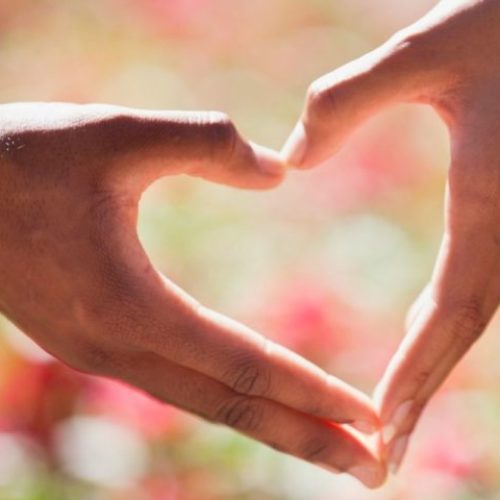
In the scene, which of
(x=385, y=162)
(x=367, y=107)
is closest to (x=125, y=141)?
(x=367, y=107)

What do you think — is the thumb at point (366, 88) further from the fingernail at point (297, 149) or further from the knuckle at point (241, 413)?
the knuckle at point (241, 413)

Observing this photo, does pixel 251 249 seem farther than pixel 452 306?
Yes

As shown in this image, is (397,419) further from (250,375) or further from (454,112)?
(454,112)

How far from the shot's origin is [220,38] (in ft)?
10.2

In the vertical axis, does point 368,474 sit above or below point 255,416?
below

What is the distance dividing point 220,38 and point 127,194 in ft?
7.13

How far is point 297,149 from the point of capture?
109 centimetres

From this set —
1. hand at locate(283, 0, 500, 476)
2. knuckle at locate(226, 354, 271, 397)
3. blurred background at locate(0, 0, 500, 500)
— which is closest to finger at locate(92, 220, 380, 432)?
knuckle at locate(226, 354, 271, 397)

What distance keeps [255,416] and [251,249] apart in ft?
3.79

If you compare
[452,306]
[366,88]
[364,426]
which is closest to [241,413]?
[364,426]

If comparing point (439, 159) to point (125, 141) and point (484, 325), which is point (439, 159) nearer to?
point (484, 325)

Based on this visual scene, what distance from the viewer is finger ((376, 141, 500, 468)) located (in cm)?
104

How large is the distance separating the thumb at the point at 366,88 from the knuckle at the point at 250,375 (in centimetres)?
24

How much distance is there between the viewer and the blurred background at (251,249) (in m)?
1.66
